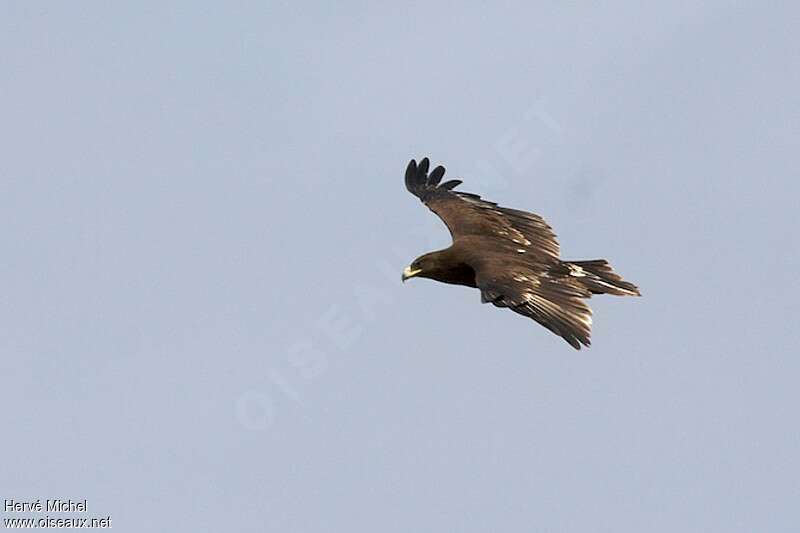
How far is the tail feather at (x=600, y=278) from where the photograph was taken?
23312 mm

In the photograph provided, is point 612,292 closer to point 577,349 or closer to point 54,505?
point 577,349

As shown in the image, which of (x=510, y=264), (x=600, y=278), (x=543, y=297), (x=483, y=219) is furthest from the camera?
(x=483, y=219)

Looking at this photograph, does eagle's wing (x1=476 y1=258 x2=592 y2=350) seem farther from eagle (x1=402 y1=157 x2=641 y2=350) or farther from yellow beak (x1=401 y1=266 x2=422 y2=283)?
yellow beak (x1=401 y1=266 x2=422 y2=283)

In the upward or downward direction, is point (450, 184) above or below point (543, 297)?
above

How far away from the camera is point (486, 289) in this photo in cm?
2159

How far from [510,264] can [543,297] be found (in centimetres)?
164

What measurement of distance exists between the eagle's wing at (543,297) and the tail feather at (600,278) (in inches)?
29.0

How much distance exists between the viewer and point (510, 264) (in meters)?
23.0

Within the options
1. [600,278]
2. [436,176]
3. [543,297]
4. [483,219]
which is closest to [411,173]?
[436,176]

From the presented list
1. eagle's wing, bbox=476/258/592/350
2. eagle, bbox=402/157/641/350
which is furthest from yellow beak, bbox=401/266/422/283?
eagle's wing, bbox=476/258/592/350

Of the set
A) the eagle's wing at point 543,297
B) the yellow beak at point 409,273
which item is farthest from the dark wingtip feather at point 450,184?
the eagle's wing at point 543,297

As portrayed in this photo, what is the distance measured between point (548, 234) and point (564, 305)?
12.9ft

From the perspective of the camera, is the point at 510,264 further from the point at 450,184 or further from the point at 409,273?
the point at 450,184

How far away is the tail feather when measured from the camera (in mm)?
23312
